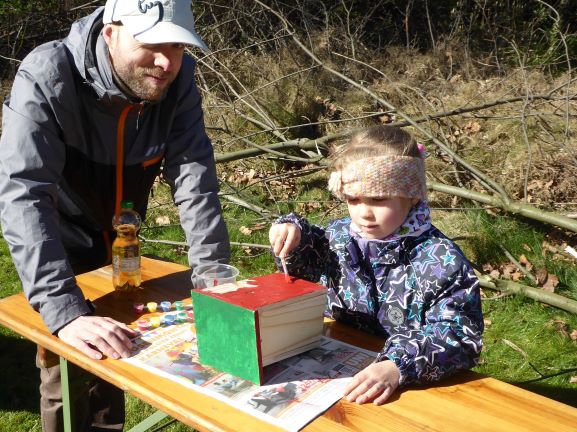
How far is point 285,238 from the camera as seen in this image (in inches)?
87.8

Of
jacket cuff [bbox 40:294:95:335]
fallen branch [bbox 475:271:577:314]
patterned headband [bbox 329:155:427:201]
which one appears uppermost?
patterned headband [bbox 329:155:427:201]

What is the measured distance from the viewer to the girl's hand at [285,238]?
7.27 ft

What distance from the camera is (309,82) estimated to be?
727 centimetres

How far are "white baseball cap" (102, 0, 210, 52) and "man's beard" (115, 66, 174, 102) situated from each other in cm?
12

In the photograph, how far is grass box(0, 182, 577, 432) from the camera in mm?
3541

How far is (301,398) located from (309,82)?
5.85 metres

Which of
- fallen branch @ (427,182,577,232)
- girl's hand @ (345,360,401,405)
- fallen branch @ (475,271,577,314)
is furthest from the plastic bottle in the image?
fallen branch @ (427,182,577,232)

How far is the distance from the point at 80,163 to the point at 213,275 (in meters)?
0.70

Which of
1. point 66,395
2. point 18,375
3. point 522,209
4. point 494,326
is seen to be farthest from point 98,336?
point 522,209

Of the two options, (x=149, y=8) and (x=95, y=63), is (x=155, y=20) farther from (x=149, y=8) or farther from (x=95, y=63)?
(x=95, y=63)

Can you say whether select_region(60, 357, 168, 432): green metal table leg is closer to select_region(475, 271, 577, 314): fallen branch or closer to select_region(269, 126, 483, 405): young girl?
select_region(269, 126, 483, 405): young girl

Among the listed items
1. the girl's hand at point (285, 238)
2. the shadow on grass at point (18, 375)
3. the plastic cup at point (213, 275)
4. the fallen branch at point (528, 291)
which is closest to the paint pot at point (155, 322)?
the plastic cup at point (213, 275)

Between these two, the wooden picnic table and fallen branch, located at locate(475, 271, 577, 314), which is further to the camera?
fallen branch, located at locate(475, 271, 577, 314)

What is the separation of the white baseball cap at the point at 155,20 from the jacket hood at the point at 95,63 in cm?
11
